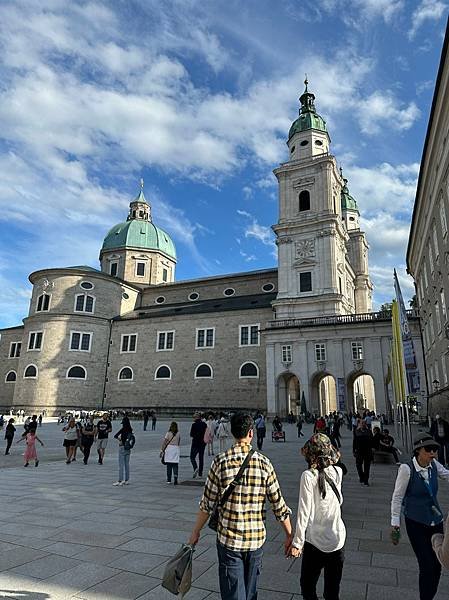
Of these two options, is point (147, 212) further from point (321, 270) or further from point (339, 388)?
point (339, 388)

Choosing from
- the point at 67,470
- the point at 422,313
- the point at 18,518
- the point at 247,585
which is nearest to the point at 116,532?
the point at 18,518

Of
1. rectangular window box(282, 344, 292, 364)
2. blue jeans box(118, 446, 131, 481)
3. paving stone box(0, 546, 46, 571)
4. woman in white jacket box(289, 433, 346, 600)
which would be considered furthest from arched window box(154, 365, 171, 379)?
woman in white jacket box(289, 433, 346, 600)

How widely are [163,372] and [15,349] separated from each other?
2203 centimetres

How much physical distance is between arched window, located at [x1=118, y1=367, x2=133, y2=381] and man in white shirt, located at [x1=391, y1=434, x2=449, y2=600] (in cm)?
4500

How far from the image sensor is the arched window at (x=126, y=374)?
154 ft

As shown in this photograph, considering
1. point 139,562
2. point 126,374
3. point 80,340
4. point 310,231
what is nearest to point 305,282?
point 310,231

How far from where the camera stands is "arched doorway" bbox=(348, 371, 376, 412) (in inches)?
1409

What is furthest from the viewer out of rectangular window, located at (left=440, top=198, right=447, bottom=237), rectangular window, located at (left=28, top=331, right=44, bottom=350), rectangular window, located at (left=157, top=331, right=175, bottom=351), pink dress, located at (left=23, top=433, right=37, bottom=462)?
rectangular window, located at (left=28, top=331, right=44, bottom=350)

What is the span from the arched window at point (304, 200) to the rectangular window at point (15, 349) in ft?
129

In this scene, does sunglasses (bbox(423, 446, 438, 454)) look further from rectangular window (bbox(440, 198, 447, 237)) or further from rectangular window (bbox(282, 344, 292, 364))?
rectangular window (bbox(282, 344, 292, 364))

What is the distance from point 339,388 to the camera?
1313 inches

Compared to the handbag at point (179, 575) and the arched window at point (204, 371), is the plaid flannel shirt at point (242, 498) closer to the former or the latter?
the handbag at point (179, 575)

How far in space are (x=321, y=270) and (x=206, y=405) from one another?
18.0 m

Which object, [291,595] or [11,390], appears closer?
[291,595]
